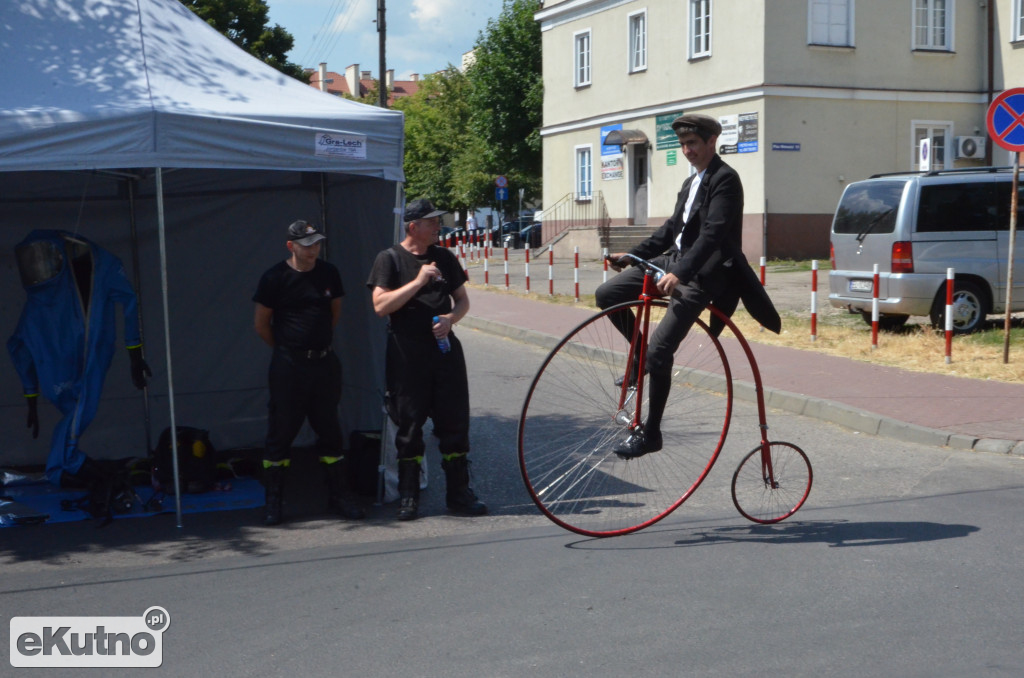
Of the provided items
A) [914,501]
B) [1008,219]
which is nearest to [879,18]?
[1008,219]

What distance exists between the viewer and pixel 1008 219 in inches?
592

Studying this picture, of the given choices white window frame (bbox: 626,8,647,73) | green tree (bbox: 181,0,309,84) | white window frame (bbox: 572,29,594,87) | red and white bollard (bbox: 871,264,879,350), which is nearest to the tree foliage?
green tree (bbox: 181,0,309,84)

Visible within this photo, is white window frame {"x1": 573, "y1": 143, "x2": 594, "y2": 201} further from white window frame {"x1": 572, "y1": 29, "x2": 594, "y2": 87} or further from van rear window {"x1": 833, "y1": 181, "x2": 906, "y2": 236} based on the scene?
van rear window {"x1": 833, "y1": 181, "x2": 906, "y2": 236}

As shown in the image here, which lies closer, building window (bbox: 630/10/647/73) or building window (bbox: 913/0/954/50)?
building window (bbox: 913/0/954/50)

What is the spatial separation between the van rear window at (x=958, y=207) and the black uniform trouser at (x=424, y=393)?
961 centimetres

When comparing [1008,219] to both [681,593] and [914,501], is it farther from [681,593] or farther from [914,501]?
[681,593]

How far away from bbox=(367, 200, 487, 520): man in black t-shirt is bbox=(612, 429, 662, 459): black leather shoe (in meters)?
1.14

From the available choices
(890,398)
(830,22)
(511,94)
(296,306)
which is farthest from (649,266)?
(511,94)

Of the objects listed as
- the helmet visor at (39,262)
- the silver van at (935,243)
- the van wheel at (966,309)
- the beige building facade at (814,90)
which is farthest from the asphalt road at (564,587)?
the beige building facade at (814,90)

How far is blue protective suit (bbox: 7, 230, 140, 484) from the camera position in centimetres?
735

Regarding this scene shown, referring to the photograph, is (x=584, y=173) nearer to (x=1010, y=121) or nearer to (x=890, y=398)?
(x=1010, y=121)

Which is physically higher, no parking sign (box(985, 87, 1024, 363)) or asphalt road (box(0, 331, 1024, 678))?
no parking sign (box(985, 87, 1024, 363))

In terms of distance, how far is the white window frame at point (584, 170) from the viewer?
126 ft

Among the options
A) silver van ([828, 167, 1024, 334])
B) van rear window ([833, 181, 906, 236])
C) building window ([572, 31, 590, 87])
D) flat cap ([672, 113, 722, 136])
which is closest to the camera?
flat cap ([672, 113, 722, 136])
